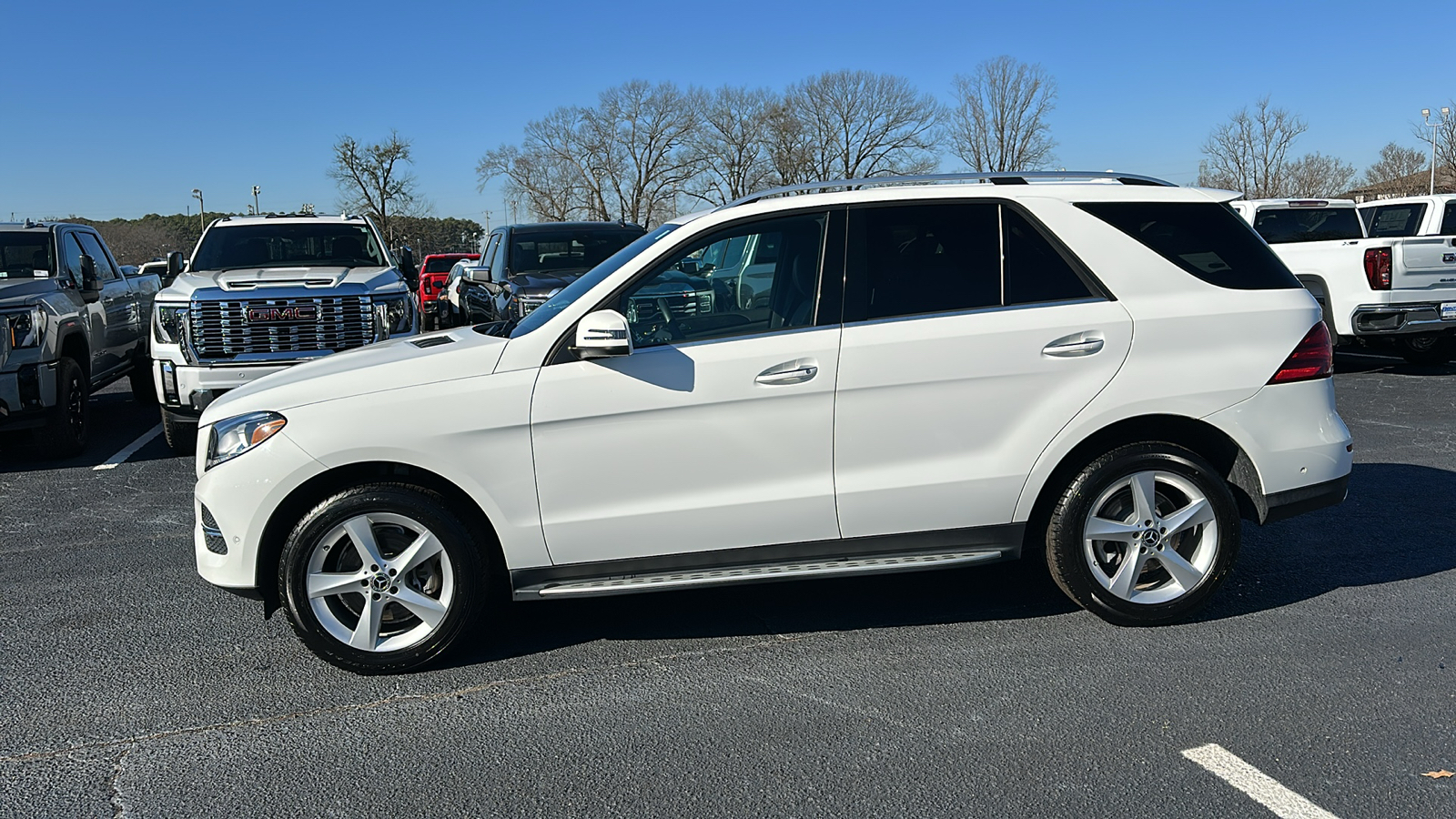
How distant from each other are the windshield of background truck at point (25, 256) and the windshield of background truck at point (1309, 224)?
13021 millimetres

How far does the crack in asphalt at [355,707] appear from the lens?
3.61 meters

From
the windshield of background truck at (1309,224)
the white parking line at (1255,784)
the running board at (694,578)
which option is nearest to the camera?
the white parking line at (1255,784)

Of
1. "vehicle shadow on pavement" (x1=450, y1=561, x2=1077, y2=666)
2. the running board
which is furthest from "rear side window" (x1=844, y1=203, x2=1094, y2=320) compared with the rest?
"vehicle shadow on pavement" (x1=450, y1=561, x2=1077, y2=666)

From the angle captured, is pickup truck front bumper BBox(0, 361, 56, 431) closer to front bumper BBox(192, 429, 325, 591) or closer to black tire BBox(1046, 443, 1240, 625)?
front bumper BBox(192, 429, 325, 591)

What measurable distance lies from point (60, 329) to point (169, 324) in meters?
0.93

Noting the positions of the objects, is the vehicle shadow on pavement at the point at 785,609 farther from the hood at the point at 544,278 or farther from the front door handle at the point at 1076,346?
the hood at the point at 544,278

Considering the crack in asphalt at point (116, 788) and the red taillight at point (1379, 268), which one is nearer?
the crack in asphalt at point (116, 788)

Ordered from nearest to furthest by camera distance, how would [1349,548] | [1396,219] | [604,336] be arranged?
[604,336] < [1349,548] < [1396,219]

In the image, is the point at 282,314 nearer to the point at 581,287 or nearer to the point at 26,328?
the point at 26,328

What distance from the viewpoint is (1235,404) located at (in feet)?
14.6

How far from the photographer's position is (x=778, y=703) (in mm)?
3898

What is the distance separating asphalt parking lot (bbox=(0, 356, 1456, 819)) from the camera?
3271 mm

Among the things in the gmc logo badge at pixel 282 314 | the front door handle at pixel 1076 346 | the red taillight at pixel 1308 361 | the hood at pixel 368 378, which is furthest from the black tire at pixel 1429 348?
the hood at pixel 368 378

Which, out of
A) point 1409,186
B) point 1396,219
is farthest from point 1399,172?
point 1396,219
